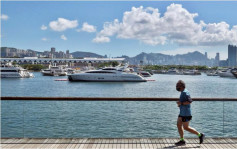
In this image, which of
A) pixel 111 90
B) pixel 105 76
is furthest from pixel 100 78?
pixel 111 90

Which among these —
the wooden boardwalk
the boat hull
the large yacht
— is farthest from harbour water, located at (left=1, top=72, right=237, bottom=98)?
the wooden boardwalk

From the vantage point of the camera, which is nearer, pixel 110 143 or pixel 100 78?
pixel 110 143

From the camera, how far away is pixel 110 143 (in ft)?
23.1

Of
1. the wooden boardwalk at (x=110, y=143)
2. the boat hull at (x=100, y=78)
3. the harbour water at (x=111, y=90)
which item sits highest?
the wooden boardwalk at (x=110, y=143)

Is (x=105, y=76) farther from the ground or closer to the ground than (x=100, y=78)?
farther from the ground

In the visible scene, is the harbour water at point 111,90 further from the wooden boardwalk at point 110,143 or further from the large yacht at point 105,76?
the wooden boardwalk at point 110,143

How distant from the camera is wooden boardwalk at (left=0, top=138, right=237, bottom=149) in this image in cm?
676

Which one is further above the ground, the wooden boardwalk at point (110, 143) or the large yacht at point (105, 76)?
the wooden boardwalk at point (110, 143)

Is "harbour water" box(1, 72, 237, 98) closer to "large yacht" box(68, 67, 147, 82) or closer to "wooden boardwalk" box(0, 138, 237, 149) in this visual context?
"large yacht" box(68, 67, 147, 82)

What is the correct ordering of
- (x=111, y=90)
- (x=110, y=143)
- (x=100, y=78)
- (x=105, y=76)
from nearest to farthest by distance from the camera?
1. (x=110, y=143)
2. (x=111, y=90)
3. (x=100, y=78)
4. (x=105, y=76)

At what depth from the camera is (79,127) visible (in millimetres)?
8844

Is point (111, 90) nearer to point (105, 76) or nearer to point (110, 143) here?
point (105, 76)

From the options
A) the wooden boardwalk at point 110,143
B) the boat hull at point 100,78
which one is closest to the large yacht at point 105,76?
the boat hull at point 100,78

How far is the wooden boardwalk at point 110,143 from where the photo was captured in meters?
6.76
